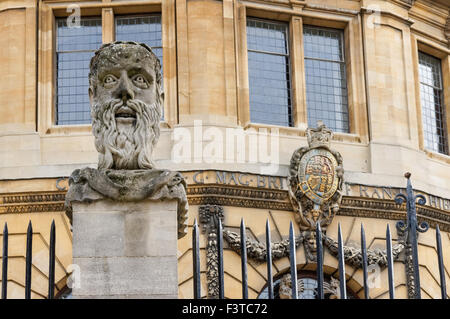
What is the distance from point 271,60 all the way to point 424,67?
510cm

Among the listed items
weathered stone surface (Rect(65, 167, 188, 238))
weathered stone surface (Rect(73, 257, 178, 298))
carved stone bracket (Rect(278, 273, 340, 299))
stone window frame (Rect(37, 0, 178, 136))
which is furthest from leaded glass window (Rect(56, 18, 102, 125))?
weathered stone surface (Rect(73, 257, 178, 298))

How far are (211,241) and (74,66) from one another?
6140mm

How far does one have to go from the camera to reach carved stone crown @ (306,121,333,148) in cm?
3175

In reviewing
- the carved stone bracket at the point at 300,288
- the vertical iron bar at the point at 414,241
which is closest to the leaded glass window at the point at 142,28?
the carved stone bracket at the point at 300,288

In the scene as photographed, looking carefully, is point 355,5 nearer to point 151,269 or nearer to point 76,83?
point 76,83

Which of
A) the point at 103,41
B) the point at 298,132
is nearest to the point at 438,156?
the point at 298,132

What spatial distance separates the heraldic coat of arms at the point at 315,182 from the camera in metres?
31.5

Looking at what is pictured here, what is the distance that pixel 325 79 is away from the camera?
34.1 m

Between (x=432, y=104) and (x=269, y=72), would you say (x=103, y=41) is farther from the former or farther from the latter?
(x=432, y=104)

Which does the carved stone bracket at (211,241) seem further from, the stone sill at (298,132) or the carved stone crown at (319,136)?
the carved stone crown at (319,136)

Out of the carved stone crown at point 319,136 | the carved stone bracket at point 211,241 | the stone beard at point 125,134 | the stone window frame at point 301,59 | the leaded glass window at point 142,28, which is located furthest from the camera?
the leaded glass window at point 142,28

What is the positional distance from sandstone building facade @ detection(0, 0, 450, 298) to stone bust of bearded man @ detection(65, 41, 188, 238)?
1648cm

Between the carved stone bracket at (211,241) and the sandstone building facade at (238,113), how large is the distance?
0.05m

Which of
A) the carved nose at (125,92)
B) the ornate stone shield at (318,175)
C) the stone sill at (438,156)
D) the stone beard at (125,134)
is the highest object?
the stone sill at (438,156)
